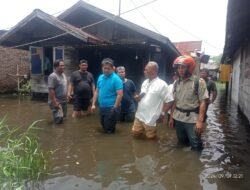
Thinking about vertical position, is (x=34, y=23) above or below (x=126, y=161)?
above

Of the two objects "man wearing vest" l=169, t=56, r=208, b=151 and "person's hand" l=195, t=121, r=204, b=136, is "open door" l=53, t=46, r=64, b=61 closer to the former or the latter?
"man wearing vest" l=169, t=56, r=208, b=151

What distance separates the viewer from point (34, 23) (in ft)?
49.5

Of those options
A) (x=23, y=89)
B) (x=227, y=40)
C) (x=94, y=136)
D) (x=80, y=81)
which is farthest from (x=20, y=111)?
(x=227, y=40)

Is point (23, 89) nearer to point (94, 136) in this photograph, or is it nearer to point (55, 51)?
point (55, 51)

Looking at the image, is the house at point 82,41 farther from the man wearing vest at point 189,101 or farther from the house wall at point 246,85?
the man wearing vest at point 189,101

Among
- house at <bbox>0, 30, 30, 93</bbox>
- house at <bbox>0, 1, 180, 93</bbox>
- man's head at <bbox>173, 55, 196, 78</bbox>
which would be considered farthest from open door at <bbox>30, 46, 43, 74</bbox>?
man's head at <bbox>173, 55, 196, 78</bbox>

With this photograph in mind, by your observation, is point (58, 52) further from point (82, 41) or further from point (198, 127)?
point (198, 127)

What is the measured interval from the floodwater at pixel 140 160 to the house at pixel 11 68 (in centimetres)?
1024

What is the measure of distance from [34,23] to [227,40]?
853cm

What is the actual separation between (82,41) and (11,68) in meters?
6.50

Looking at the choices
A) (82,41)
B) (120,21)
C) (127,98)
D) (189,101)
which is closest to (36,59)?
(82,41)

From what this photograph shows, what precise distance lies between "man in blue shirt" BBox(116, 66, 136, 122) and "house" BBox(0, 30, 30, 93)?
413 inches

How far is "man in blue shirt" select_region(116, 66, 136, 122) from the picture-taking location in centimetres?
902

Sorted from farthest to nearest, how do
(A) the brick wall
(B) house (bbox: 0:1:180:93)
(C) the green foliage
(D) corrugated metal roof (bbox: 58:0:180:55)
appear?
(A) the brick wall < (B) house (bbox: 0:1:180:93) < (D) corrugated metal roof (bbox: 58:0:180:55) < (C) the green foliage
